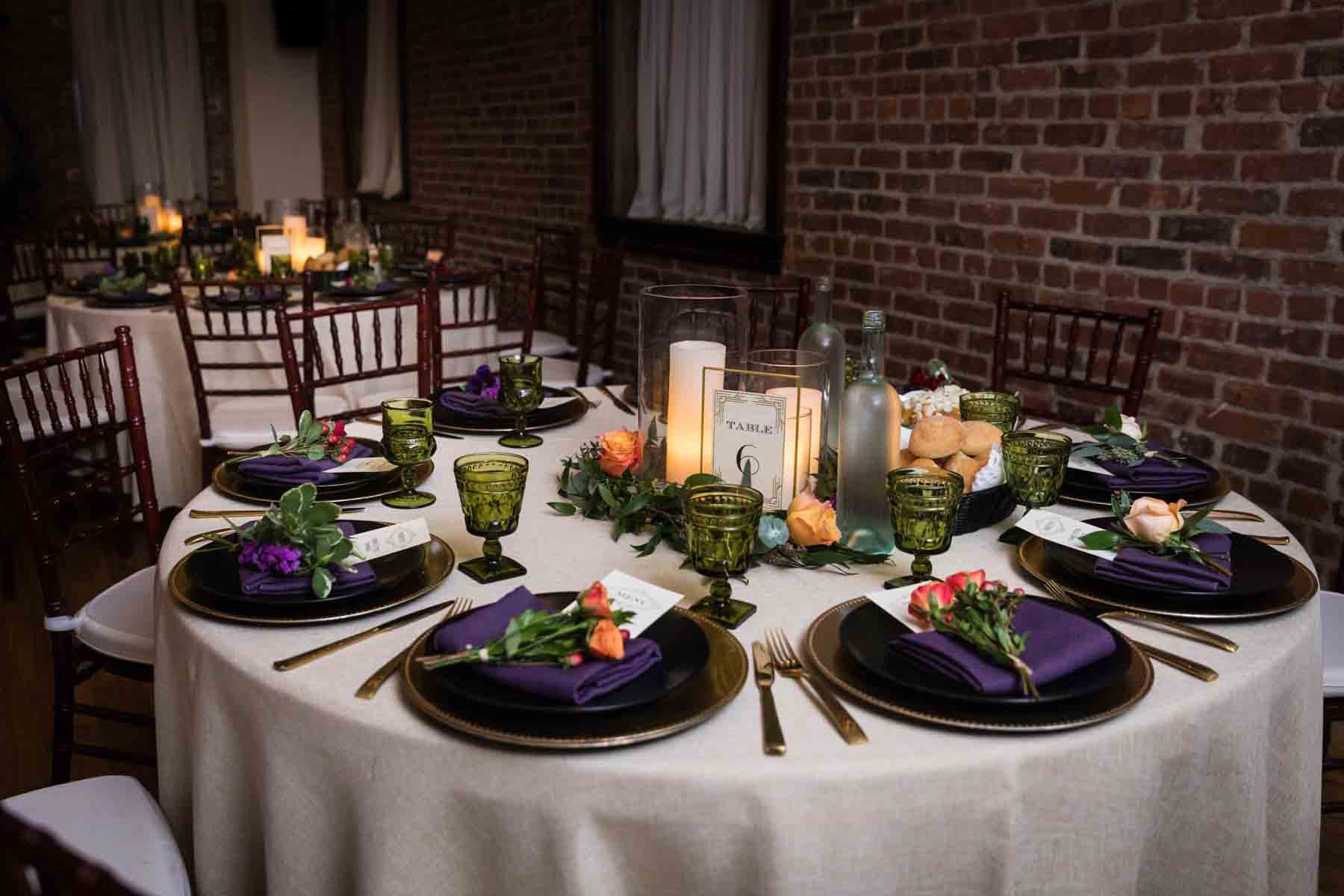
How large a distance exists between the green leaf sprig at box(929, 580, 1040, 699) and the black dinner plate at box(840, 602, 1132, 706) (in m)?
0.03

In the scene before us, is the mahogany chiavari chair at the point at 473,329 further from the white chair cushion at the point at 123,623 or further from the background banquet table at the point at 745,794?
the background banquet table at the point at 745,794

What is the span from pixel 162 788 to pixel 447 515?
511mm

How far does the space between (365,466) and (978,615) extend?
1.04 m

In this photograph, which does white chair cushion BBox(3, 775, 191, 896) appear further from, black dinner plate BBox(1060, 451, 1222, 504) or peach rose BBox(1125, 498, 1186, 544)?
black dinner plate BBox(1060, 451, 1222, 504)

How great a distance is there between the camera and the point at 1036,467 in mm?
1514

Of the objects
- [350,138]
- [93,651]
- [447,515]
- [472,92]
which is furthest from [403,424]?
[350,138]

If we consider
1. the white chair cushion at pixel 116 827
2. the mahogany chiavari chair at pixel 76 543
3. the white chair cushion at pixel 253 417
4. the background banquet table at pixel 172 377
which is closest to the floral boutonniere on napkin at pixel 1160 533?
the white chair cushion at pixel 116 827

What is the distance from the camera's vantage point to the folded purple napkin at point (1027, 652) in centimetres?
104

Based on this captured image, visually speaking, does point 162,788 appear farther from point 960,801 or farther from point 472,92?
point 472,92

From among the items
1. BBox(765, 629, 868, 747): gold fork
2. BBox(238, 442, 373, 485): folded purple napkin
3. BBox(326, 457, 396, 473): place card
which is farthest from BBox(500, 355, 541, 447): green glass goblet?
BBox(765, 629, 868, 747): gold fork

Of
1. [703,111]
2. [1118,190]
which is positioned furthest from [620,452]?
[703,111]

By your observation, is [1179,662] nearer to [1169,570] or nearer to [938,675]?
[1169,570]

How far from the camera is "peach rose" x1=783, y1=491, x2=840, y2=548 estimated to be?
1.39 metres

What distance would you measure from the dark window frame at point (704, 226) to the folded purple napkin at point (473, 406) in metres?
2.09
